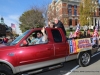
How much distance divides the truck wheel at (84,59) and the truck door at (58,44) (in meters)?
1.15

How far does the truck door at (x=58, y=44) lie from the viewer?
20.7 feet

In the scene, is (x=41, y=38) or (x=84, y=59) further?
(x=84, y=59)

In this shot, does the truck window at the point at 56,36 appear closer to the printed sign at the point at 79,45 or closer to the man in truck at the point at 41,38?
the man in truck at the point at 41,38

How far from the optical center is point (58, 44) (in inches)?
251

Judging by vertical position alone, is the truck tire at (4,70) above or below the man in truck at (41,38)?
below

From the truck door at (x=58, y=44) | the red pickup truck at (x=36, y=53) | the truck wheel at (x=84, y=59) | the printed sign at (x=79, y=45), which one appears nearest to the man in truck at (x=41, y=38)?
the red pickup truck at (x=36, y=53)

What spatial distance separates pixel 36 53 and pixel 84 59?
2.83 m

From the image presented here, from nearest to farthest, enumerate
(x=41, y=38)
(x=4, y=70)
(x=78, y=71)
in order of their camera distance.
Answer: (x=4, y=70), (x=41, y=38), (x=78, y=71)

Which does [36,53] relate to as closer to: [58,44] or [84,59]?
[58,44]

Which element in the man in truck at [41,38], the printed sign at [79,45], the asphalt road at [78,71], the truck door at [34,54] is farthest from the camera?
the printed sign at [79,45]

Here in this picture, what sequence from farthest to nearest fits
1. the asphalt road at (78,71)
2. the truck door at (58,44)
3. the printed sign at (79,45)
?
the printed sign at (79,45) → the asphalt road at (78,71) → the truck door at (58,44)

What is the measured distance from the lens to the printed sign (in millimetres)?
6902

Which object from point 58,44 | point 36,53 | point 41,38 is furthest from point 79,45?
point 36,53

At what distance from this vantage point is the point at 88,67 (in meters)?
7.48
